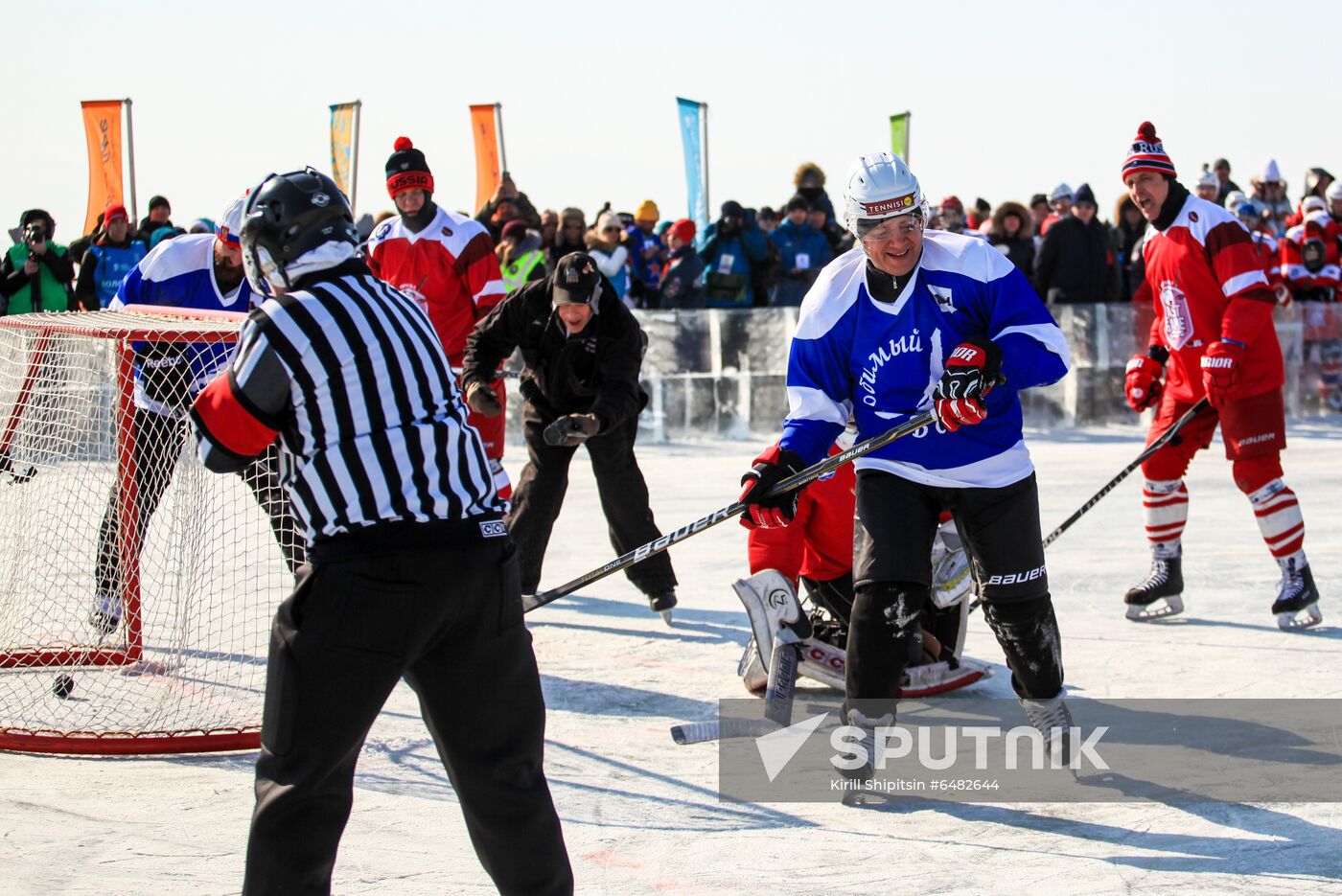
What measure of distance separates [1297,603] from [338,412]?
4.65 meters

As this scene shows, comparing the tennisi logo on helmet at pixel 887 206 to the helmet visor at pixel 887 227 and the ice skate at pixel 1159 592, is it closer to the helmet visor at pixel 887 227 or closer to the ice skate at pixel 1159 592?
the helmet visor at pixel 887 227

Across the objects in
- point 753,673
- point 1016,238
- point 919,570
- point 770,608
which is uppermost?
point 1016,238

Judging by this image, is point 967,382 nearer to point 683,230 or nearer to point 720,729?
point 720,729

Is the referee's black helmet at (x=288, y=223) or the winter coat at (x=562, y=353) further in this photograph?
the winter coat at (x=562, y=353)

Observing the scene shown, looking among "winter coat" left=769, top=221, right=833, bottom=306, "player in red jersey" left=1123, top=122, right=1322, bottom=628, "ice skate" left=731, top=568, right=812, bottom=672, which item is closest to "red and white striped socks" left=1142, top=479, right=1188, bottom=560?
"player in red jersey" left=1123, top=122, right=1322, bottom=628

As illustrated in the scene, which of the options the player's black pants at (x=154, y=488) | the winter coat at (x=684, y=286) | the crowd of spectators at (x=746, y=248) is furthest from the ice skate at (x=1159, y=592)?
the winter coat at (x=684, y=286)

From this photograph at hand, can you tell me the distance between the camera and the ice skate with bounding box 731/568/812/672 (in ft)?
16.7

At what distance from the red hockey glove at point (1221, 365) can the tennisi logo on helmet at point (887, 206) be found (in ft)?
8.01

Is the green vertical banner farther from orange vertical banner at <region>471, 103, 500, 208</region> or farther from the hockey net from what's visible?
the hockey net

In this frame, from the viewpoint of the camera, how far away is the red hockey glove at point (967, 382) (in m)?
4.05

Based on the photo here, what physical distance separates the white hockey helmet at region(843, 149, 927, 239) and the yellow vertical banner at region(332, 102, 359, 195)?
482 inches

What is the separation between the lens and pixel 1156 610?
6.73 meters

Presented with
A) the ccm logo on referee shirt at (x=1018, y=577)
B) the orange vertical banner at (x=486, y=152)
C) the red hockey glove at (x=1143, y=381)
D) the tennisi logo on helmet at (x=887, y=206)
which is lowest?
the ccm logo on referee shirt at (x=1018, y=577)

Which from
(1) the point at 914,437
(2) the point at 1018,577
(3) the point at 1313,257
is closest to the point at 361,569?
(1) the point at 914,437
